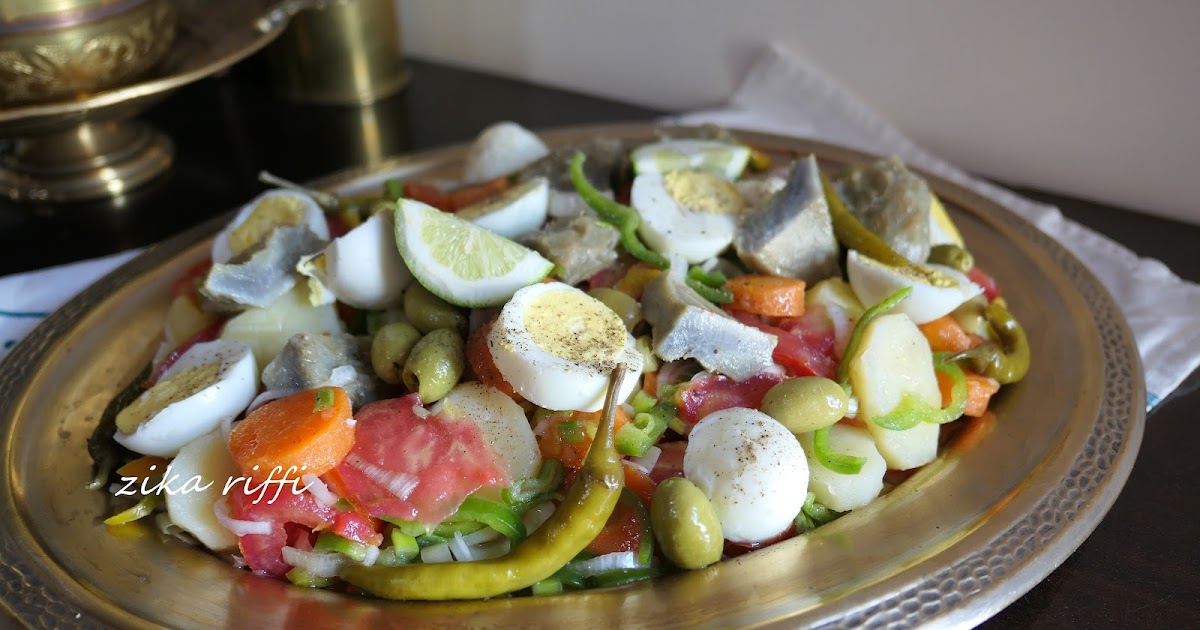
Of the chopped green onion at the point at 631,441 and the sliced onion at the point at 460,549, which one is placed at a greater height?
the chopped green onion at the point at 631,441

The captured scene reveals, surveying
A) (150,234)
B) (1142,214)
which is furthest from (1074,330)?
(150,234)

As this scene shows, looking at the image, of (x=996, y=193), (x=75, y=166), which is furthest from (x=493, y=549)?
(x=75, y=166)

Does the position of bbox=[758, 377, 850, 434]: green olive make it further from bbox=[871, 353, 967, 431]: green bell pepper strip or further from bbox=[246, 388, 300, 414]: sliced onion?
bbox=[246, 388, 300, 414]: sliced onion

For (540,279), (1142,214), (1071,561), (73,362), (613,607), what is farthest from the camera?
(1142,214)

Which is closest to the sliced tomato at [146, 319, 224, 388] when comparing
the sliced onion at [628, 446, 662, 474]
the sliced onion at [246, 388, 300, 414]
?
the sliced onion at [246, 388, 300, 414]

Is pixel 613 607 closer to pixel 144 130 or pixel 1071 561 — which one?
pixel 1071 561

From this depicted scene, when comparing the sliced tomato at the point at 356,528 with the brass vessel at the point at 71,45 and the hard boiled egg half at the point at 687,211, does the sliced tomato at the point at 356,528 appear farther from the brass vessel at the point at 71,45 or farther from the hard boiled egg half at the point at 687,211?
the brass vessel at the point at 71,45

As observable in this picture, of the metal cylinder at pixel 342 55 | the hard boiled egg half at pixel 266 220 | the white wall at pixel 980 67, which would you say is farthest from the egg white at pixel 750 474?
the metal cylinder at pixel 342 55

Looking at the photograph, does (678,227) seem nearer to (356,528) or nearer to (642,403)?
(642,403)
